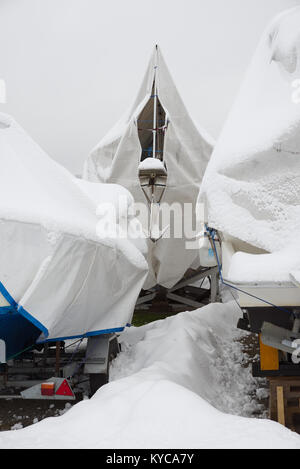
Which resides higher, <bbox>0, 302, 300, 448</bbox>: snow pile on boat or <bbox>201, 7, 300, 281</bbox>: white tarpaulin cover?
<bbox>201, 7, 300, 281</bbox>: white tarpaulin cover

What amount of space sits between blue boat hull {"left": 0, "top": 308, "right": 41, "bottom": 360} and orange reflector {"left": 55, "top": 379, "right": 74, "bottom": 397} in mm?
728

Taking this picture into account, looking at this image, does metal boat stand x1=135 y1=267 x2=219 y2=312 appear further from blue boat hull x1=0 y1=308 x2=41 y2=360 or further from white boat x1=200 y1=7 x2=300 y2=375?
white boat x1=200 y1=7 x2=300 y2=375

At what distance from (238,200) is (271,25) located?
1.71m

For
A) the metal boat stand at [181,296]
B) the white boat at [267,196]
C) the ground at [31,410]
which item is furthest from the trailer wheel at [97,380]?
the metal boat stand at [181,296]

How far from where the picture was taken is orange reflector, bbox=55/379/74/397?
3.67 meters

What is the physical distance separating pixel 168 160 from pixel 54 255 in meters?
5.55

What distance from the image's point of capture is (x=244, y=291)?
3033 mm

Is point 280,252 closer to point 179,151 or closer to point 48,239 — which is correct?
point 48,239

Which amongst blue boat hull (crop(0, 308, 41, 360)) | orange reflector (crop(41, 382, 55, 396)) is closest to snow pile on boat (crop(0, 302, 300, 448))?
orange reflector (crop(41, 382, 55, 396))

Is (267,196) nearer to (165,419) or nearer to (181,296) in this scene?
(165,419)

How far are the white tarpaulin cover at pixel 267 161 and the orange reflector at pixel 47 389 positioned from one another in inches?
75.5

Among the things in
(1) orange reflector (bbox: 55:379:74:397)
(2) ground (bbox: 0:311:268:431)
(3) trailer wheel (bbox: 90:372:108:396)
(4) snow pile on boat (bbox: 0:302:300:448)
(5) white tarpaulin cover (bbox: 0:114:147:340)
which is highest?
(5) white tarpaulin cover (bbox: 0:114:147:340)

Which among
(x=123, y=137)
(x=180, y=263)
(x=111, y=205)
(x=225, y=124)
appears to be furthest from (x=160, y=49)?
(x=225, y=124)

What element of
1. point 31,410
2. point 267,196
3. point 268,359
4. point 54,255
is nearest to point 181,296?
point 31,410
